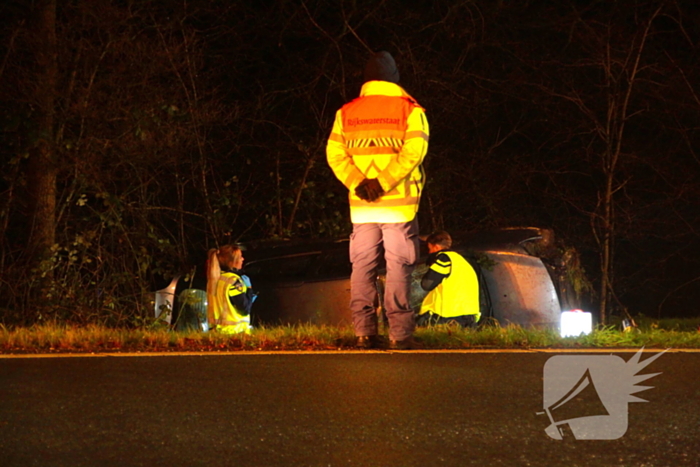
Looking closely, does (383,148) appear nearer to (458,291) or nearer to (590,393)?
(590,393)

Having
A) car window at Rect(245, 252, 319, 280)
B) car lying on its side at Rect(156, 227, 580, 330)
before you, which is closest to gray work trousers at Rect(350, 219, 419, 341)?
car lying on its side at Rect(156, 227, 580, 330)

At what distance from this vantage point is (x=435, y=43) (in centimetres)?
1609

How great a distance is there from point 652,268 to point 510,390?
15.4 m

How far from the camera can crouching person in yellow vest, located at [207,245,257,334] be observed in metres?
9.22

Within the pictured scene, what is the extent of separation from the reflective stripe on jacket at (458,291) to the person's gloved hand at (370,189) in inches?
98.0

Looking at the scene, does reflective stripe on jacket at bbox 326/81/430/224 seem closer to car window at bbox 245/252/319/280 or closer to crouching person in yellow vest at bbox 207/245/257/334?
crouching person in yellow vest at bbox 207/245/257/334

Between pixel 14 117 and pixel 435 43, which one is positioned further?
pixel 435 43

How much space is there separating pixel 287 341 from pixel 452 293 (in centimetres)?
267

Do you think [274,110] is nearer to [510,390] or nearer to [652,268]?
[652,268]

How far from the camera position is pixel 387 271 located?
23.8ft

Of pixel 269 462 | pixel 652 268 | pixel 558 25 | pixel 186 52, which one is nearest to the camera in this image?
pixel 269 462

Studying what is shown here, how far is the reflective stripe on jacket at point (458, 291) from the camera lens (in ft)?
31.2

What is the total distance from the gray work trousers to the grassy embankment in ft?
0.68

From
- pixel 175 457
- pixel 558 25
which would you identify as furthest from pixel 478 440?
pixel 558 25
